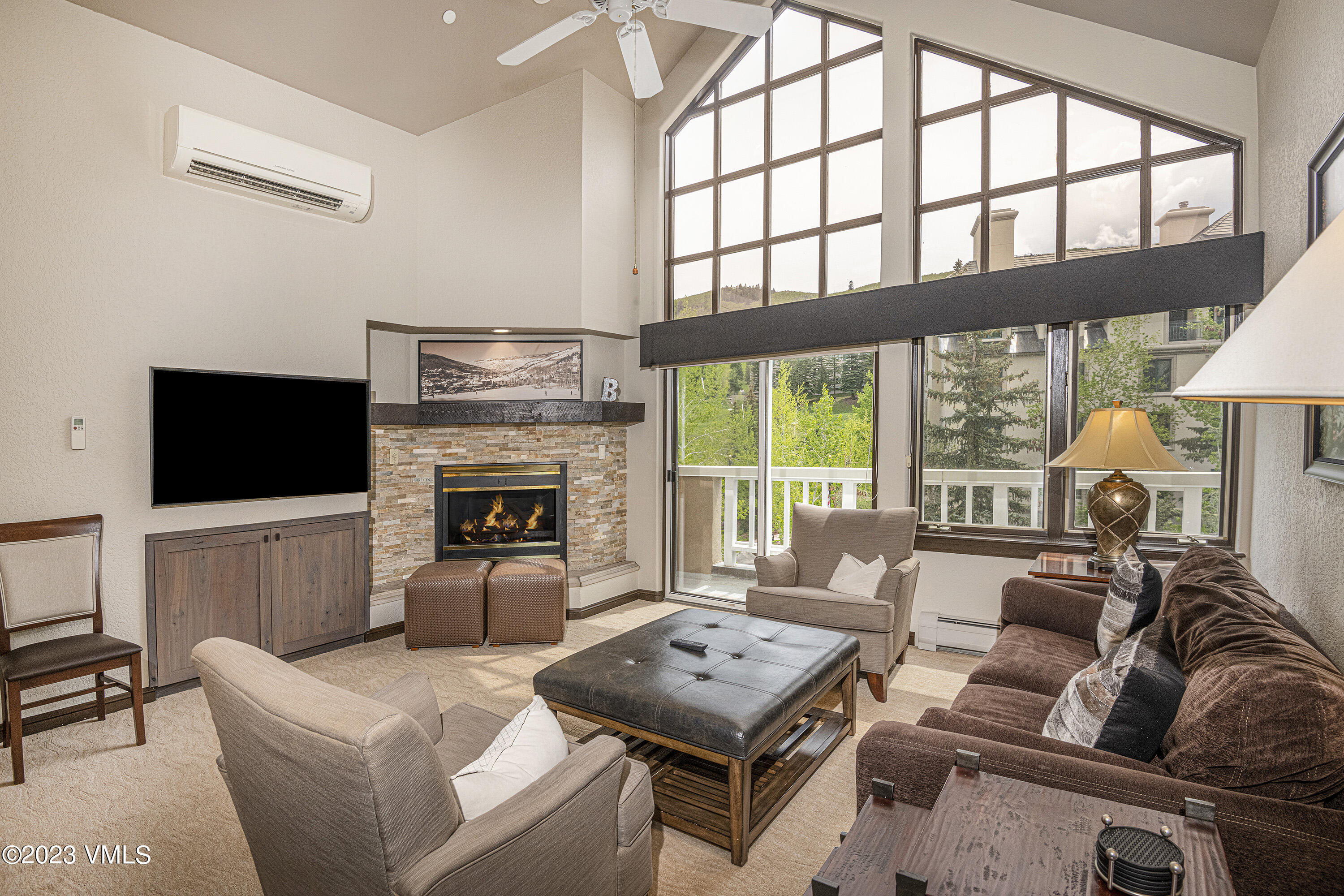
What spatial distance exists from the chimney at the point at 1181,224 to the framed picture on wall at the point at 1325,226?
49.4 inches

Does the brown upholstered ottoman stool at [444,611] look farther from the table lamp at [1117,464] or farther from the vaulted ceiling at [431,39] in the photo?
the table lamp at [1117,464]

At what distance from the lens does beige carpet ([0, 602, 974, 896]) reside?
6.95ft

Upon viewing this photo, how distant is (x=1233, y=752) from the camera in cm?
130

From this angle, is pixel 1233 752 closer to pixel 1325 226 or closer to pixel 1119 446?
pixel 1325 226

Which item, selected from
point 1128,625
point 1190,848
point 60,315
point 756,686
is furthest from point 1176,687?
point 60,315

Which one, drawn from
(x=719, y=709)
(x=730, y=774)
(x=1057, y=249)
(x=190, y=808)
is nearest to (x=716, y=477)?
(x=1057, y=249)

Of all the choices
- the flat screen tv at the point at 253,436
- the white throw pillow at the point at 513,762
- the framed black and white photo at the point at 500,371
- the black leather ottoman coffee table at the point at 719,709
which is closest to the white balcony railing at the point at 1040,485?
the black leather ottoman coffee table at the point at 719,709

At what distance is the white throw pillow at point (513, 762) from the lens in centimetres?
142

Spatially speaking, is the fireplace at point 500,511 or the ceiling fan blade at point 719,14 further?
the fireplace at point 500,511

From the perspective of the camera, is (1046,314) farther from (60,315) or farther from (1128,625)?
(60,315)

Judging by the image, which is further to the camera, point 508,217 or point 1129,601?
point 508,217

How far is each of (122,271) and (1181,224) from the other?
5674mm

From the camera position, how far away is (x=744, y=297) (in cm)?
516

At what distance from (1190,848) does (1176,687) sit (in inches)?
18.2
